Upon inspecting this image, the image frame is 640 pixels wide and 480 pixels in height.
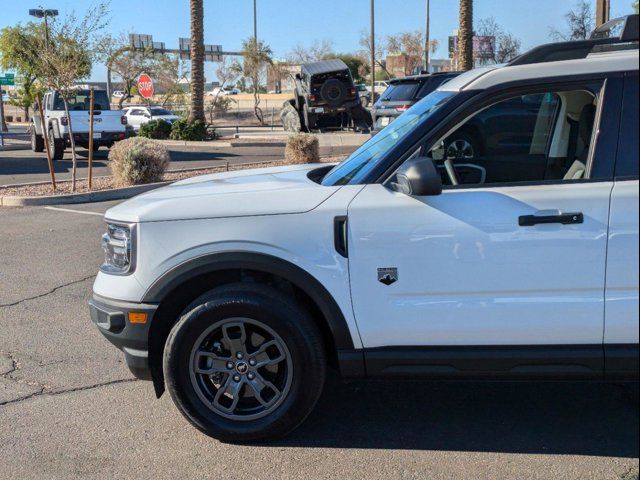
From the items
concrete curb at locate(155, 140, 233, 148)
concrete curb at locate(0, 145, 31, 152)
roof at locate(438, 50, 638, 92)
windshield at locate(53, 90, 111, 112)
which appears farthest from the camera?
concrete curb at locate(0, 145, 31, 152)

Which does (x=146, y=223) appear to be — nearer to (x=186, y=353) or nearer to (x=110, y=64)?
(x=186, y=353)

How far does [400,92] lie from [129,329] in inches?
571

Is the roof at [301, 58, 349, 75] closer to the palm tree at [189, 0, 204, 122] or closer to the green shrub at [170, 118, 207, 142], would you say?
the palm tree at [189, 0, 204, 122]

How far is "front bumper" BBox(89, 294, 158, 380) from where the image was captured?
12.8 ft

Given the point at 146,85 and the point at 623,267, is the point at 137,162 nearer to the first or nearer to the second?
the point at 623,267

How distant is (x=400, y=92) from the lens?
1755 cm

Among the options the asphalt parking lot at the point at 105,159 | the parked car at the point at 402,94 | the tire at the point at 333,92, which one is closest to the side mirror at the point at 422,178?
Answer: the parked car at the point at 402,94

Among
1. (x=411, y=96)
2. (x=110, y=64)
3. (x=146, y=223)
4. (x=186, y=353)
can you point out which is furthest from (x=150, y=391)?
(x=110, y=64)

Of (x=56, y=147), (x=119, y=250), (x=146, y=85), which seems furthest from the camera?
(x=146, y=85)

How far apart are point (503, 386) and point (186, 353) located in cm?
209

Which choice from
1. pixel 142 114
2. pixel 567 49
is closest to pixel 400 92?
pixel 567 49

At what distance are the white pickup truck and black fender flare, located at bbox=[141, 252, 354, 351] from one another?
57.7ft

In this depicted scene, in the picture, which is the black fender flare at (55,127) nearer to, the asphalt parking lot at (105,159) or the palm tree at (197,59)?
the asphalt parking lot at (105,159)

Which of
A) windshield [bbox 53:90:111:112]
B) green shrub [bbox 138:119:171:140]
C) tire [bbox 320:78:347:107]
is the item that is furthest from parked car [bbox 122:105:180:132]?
windshield [bbox 53:90:111:112]
